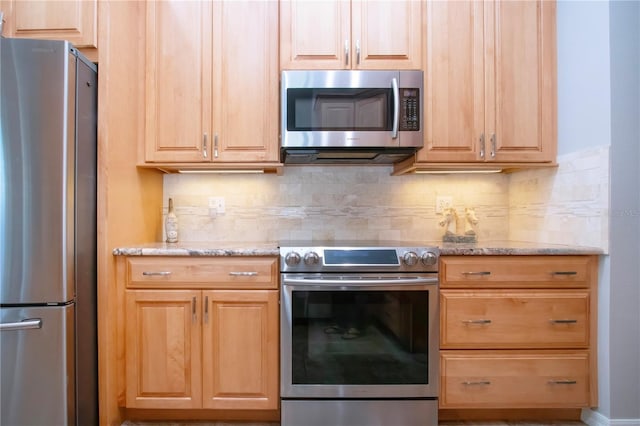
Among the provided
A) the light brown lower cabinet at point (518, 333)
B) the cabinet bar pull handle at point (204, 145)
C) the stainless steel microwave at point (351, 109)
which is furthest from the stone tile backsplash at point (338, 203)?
the light brown lower cabinet at point (518, 333)

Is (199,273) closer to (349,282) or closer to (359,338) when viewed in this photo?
(349,282)

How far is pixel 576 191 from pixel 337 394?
5.31 ft

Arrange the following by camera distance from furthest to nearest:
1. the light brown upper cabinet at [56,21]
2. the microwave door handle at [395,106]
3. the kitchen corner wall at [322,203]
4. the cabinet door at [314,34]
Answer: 1. the kitchen corner wall at [322,203]
2. the cabinet door at [314,34]
3. the microwave door handle at [395,106]
4. the light brown upper cabinet at [56,21]

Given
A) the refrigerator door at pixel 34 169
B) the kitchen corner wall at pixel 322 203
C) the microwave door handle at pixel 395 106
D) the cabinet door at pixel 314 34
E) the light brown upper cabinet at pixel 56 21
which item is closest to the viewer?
the refrigerator door at pixel 34 169

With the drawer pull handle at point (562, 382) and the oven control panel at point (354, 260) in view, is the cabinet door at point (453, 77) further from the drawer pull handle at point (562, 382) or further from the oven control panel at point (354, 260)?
the drawer pull handle at point (562, 382)

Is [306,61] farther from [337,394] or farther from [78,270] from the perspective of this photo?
[337,394]

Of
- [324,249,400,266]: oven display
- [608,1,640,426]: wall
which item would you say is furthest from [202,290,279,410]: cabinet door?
[608,1,640,426]: wall

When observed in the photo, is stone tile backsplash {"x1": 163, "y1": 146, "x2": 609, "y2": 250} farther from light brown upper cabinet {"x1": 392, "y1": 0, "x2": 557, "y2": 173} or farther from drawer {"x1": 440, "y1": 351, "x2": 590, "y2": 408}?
drawer {"x1": 440, "y1": 351, "x2": 590, "y2": 408}

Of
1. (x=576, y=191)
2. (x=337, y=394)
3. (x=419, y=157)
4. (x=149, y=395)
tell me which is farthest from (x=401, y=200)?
(x=149, y=395)

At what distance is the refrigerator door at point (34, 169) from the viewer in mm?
1472

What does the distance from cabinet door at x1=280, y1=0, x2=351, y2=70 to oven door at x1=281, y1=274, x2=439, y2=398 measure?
1.16 metres

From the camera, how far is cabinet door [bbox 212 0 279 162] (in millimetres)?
1996

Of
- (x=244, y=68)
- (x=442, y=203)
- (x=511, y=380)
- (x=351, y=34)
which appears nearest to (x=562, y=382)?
(x=511, y=380)

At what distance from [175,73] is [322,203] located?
3.77ft
